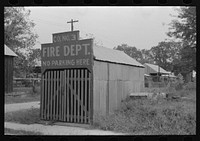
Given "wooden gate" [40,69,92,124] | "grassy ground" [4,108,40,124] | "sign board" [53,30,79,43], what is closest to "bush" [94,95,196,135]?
"wooden gate" [40,69,92,124]

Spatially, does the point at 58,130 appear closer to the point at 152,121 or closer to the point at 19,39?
the point at 152,121

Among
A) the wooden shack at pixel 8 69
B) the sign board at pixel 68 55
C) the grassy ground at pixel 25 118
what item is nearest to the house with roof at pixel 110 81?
the sign board at pixel 68 55

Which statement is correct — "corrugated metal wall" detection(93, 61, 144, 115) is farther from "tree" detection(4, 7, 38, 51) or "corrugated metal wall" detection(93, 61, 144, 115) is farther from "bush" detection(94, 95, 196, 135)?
"tree" detection(4, 7, 38, 51)

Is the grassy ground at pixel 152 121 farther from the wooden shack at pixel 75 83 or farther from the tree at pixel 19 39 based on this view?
the tree at pixel 19 39

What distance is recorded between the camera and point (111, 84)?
11672 millimetres

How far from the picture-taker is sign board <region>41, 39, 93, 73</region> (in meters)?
9.95

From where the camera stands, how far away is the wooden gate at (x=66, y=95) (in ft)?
32.7

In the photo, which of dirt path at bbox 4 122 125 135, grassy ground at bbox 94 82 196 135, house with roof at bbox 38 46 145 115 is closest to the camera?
dirt path at bbox 4 122 125 135

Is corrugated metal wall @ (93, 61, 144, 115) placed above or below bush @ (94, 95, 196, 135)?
above

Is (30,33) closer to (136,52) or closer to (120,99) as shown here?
(120,99)

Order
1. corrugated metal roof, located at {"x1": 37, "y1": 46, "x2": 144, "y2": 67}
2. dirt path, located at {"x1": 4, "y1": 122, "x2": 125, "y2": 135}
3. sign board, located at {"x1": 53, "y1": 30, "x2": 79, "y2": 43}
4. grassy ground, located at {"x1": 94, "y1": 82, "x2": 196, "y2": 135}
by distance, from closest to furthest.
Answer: dirt path, located at {"x1": 4, "y1": 122, "x2": 125, "y2": 135} → grassy ground, located at {"x1": 94, "y1": 82, "x2": 196, "y2": 135} → sign board, located at {"x1": 53, "y1": 30, "x2": 79, "y2": 43} → corrugated metal roof, located at {"x1": 37, "y1": 46, "x2": 144, "y2": 67}

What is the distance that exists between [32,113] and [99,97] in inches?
148

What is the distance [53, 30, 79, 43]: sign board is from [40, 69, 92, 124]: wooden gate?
4.13ft

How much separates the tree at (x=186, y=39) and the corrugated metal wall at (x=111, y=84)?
13.7 metres
